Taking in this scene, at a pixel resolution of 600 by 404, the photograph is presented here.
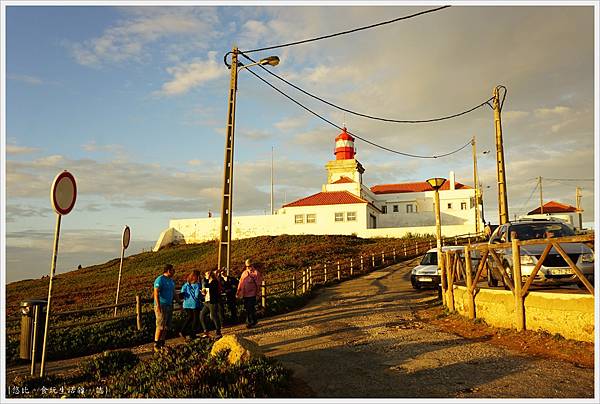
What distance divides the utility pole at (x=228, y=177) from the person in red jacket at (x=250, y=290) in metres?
1.22

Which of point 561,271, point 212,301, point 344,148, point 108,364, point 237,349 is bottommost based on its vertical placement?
point 108,364

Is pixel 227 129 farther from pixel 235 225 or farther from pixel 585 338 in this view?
pixel 235 225

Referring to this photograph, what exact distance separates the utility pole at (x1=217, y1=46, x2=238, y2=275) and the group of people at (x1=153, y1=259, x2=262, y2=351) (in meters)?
0.67

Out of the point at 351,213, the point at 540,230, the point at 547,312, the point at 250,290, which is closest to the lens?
the point at 547,312

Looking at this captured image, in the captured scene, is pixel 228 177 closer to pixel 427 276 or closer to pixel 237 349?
pixel 237 349

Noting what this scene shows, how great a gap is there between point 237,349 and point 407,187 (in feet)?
198

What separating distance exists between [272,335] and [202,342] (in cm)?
236

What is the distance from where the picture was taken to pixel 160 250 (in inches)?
2354

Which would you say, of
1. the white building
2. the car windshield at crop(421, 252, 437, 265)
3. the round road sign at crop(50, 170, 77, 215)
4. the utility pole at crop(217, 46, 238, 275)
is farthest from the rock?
the white building

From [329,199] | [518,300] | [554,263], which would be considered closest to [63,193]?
[518,300]

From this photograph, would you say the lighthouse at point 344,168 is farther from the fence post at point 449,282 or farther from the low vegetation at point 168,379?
the low vegetation at point 168,379

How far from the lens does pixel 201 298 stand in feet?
38.3

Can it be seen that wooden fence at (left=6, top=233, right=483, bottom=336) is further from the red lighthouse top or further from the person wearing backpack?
the red lighthouse top

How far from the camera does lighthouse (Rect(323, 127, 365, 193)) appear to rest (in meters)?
60.9
